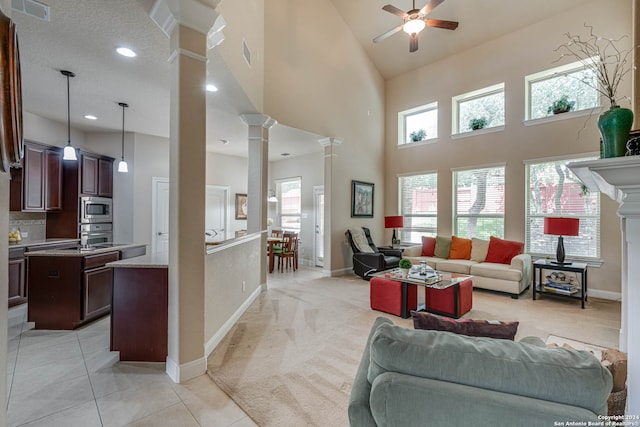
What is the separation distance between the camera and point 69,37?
255 centimetres

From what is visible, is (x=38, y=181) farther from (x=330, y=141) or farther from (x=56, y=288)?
(x=330, y=141)

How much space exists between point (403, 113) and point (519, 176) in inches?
118

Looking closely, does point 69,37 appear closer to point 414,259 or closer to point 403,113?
point 414,259

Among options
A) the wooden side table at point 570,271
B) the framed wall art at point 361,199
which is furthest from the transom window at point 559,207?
the framed wall art at point 361,199

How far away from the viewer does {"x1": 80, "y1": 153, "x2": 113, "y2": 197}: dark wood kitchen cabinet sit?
4.96 meters

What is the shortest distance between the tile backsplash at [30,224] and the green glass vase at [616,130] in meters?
6.59

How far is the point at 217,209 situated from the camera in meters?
7.26

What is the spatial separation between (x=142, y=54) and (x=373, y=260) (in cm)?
465

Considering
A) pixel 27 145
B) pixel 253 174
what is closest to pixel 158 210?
pixel 27 145

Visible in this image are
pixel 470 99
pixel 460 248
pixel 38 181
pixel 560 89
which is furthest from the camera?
pixel 470 99

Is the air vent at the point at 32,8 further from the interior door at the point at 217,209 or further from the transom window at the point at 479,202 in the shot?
the transom window at the point at 479,202

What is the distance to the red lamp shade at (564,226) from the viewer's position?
407cm

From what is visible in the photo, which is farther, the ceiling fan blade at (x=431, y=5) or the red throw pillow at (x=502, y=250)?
the red throw pillow at (x=502, y=250)

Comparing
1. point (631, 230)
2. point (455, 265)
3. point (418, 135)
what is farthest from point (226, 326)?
point (418, 135)
